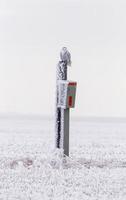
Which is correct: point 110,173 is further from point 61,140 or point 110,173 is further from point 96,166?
point 61,140

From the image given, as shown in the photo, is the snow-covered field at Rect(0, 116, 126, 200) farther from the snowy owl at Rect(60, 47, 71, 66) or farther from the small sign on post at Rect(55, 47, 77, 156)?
the snowy owl at Rect(60, 47, 71, 66)

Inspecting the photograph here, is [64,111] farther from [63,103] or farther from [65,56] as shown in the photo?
[65,56]

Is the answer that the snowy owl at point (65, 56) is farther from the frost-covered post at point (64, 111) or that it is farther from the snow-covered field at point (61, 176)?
the snow-covered field at point (61, 176)

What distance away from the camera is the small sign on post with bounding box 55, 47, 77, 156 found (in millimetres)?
14109

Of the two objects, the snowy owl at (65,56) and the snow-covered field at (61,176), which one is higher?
the snowy owl at (65,56)

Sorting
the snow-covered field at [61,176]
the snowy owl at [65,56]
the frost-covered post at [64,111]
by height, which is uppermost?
the snowy owl at [65,56]

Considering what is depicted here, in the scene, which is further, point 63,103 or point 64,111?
point 64,111

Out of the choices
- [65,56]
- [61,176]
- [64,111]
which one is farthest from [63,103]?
[61,176]

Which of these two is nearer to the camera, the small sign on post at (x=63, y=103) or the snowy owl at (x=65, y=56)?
the small sign on post at (x=63, y=103)

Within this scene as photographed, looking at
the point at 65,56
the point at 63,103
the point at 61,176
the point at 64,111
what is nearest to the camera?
the point at 61,176

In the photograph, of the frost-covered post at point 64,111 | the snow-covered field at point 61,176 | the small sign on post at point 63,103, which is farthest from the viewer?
the frost-covered post at point 64,111

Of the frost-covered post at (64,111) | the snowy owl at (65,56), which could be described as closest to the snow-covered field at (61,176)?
the frost-covered post at (64,111)

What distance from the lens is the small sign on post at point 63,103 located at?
1411 centimetres

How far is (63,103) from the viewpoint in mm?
14172
